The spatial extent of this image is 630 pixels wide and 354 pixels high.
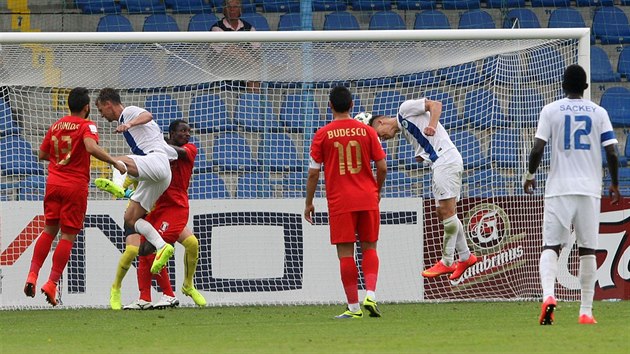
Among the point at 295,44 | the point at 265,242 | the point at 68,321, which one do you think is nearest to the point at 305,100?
the point at 295,44

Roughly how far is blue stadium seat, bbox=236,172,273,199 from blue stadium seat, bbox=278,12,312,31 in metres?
3.73

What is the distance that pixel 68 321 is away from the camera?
10406mm

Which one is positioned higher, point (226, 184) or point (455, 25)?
point (455, 25)

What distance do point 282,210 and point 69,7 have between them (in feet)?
18.7

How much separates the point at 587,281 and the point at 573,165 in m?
0.88

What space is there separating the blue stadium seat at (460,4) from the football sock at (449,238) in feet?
19.5

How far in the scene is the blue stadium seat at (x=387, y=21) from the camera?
16969 mm

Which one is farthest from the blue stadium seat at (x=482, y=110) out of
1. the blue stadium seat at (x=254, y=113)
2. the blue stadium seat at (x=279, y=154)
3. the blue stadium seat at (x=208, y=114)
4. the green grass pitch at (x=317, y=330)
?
the blue stadium seat at (x=208, y=114)

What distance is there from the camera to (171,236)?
1185cm

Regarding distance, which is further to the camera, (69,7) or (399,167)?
(69,7)

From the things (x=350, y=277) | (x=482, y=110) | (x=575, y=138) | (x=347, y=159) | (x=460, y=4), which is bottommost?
(x=350, y=277)

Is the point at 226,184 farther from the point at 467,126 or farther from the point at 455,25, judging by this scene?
the point at 455,25

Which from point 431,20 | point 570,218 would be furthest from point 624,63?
point 570,218

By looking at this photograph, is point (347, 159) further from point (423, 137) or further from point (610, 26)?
point (610, 26)
